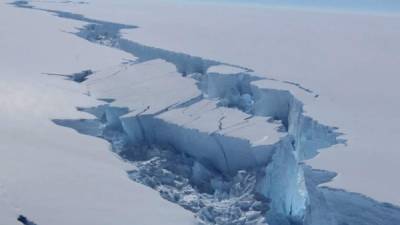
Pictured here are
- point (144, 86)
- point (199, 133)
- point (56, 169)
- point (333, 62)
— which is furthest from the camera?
point (333, 62)

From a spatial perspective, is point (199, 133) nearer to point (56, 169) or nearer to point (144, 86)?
point (56, 169)

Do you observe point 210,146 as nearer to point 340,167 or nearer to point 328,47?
point 340,167

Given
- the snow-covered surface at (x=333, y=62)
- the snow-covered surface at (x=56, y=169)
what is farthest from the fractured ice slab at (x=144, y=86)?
the snow-covered surface at (x=333, y=62)

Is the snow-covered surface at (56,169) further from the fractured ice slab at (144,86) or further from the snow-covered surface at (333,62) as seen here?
the snow-covered surface at (333,62)

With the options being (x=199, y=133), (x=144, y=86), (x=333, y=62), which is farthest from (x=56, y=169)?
(x=333, y=62)

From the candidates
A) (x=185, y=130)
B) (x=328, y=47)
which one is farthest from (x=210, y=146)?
(x=328, y=47)

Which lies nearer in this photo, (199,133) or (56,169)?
(56,169)
